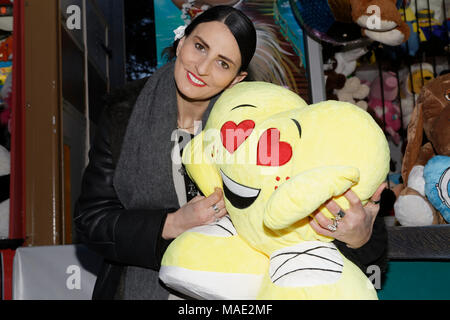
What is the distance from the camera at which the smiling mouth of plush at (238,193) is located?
0.61 meters

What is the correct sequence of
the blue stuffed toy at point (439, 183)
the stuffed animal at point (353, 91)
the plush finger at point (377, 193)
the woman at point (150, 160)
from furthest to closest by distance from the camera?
the stuffed animal at point (353, 91)
the blue stuffed toy at point (439, 183)
the woman at point (150, 160)
the plush finger at point (377, 193)

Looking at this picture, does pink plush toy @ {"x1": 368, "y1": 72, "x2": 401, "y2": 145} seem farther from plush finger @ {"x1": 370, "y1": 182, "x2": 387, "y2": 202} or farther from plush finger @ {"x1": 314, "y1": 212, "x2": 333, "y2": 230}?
plush finger @ {"x1": 314, "y1": 212, "x2": 333, "y2": 230}

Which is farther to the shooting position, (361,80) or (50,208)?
(361,80)

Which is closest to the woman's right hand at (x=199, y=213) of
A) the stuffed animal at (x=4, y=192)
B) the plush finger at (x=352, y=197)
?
the plush finger at (x=352, y=197)

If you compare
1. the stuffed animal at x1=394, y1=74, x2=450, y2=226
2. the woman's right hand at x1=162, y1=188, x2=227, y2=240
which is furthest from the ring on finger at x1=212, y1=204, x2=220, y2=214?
the stuffed animal at x1=394, y1=74, x2=450, y2=226

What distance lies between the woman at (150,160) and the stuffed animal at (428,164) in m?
0.77

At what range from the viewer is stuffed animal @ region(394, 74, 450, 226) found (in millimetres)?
1382

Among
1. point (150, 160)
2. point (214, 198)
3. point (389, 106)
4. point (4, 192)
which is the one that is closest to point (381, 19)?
point (389, 106)

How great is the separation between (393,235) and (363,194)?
2.00 ft

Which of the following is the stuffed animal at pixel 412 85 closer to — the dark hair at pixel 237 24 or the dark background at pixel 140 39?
the dark background at pixel 140 39

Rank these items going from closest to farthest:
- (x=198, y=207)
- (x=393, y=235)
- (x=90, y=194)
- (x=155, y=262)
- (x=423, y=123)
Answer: (x=198, y=207) → (x=155, y=262) → (x=90, y=194) → (x=393, y=235) → (x=423, y=123)
